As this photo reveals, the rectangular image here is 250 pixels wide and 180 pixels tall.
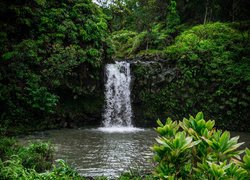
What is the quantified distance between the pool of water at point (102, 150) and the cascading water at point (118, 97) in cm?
281

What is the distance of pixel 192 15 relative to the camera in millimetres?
26172

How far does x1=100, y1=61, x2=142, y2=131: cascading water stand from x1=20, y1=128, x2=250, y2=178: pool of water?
2813mm

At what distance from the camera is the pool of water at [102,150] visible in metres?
7.44

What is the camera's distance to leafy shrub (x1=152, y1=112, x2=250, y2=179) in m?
2.36

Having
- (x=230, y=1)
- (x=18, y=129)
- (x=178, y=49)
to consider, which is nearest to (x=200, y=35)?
(x=178, y=49)

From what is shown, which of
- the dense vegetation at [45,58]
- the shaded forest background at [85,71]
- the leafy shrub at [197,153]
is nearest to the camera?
the leafy shrub at [197,153]

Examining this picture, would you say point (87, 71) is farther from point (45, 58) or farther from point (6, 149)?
point (6, 149)

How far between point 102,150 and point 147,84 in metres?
8.05

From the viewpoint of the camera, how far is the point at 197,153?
2637 millimetres

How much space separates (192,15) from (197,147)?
25393mm

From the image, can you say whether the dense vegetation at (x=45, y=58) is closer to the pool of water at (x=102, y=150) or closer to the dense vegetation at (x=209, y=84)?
the pool of water at (x=102, y=150)

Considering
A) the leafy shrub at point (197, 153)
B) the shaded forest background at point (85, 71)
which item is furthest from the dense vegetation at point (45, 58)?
the leafy shrub at point (197, 153)

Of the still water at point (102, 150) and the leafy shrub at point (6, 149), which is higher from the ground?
the leafy shrub at point (6, 149)

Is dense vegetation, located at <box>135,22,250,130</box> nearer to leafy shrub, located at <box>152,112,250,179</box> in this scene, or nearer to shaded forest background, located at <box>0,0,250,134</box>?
shaded forest background, located at <box>0,0,250,134</box>
